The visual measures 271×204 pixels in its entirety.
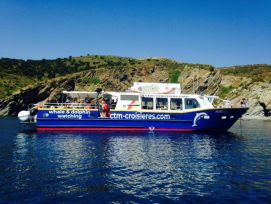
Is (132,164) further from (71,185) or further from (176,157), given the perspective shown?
(71,185)

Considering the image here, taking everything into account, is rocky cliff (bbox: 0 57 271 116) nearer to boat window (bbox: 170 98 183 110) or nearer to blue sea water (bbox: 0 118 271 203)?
boat window (bbox: 170 98 183 110)

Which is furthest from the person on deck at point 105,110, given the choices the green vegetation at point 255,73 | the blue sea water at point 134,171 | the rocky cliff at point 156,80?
the green vegetation at point 255,73

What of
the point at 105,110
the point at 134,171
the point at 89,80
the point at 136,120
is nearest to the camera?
the point at 134,171

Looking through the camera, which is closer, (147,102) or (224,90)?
(147,102)

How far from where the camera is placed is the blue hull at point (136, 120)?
4197 cm

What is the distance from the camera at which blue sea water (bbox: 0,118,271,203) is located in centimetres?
1552

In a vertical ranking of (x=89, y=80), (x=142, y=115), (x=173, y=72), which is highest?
(x=173, y=72)

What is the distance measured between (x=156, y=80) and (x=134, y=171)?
314 feet

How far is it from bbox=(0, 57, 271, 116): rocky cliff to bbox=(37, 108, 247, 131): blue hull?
52.2m

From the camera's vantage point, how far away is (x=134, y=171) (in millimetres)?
20531

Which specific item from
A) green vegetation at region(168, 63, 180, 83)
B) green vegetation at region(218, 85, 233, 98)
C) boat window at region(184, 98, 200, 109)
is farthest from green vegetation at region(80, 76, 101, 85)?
boat window at region(184, 98, 200, 109)

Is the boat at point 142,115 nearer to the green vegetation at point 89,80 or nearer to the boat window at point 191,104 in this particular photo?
the boat window at point 191,104

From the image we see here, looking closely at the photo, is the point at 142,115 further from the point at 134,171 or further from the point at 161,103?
the point at 134,171

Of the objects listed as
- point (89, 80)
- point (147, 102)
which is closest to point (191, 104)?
point (147, 102)
